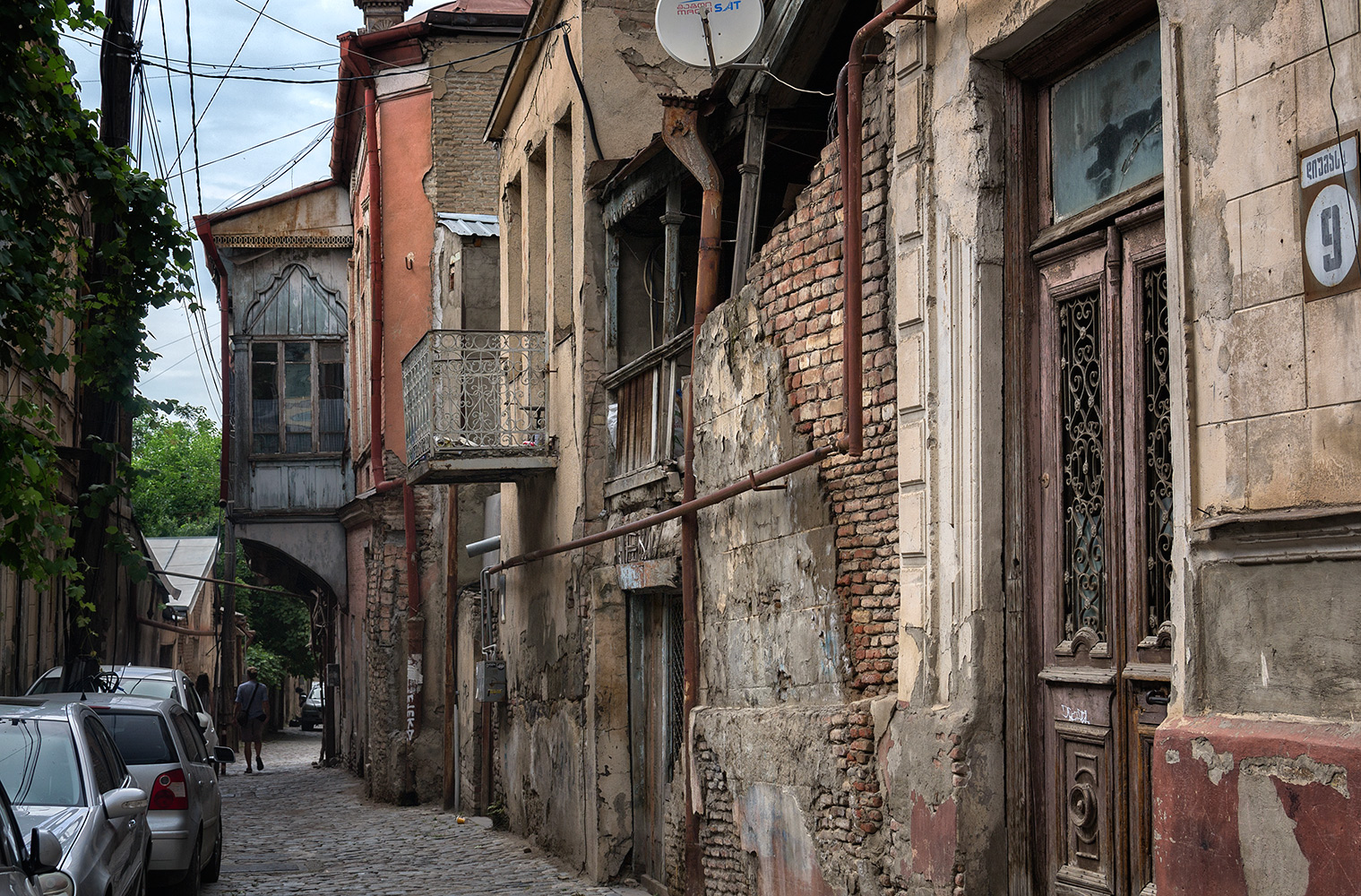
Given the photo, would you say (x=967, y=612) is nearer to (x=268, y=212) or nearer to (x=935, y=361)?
(x=935, y=361)

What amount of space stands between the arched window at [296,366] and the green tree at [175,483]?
77.3ft

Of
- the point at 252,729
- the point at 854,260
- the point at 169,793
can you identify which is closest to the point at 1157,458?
the point at 854,260

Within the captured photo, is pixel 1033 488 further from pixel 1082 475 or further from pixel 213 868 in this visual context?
pixel 213 868

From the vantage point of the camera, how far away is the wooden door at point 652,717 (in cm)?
1086

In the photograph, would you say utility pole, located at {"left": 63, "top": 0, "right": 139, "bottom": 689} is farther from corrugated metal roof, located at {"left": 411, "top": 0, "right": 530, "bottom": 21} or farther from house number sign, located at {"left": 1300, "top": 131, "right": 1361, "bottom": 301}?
house number sign, located at {"left": 1300, "top": 131, "right": 1361, "bottom": 301}

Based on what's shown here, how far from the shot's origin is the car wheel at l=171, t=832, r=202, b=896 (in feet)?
31.9

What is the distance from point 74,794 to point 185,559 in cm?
2627

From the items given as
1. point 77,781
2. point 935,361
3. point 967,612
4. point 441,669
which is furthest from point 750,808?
point 441,669

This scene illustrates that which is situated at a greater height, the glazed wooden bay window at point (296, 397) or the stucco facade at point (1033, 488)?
the glazed wooden bay window at point (296, 397)

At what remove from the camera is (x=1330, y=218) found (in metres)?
4.12

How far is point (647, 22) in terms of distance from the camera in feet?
41.2

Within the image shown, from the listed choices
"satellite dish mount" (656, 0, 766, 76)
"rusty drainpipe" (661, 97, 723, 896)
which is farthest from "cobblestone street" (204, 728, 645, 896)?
"satellite dish mount" (656, 0, 766, 76)

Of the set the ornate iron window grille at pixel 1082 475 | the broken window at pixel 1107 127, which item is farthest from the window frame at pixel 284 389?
the ornate iron window grille at pixel 1082 475

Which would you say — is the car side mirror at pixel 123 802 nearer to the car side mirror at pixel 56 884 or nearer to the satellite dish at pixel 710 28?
the car side mirror at pixel 56 884
